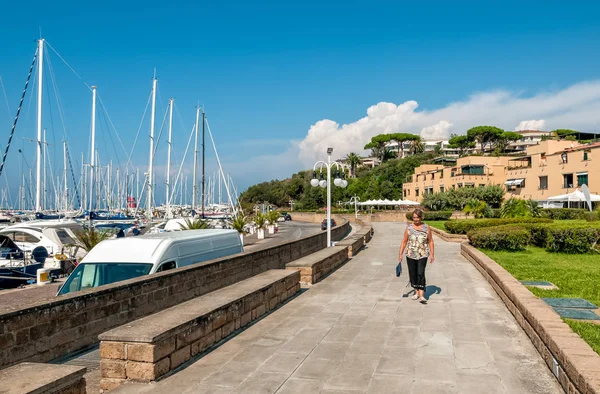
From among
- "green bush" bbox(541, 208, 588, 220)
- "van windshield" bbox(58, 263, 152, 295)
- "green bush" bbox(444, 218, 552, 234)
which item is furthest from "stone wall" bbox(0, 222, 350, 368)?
"green bush" bbox(541, 208, 588, 220)

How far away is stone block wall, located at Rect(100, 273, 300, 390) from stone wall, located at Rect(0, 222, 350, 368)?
195cm

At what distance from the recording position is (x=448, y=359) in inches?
236

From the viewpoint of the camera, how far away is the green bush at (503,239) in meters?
18.1

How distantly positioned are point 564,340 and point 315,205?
10020 centimetres

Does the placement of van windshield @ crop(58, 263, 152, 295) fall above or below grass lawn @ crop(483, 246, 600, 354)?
above

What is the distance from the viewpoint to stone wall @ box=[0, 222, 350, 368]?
6461 mm

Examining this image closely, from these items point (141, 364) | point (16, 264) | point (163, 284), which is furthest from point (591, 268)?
point (16, 264)

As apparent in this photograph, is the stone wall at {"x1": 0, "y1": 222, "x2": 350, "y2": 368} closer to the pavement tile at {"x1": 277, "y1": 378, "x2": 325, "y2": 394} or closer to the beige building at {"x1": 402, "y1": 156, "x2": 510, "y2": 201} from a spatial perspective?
the pavement tile at {"x1": 277, "y1": 378, "x2": 325, "y2": 394}

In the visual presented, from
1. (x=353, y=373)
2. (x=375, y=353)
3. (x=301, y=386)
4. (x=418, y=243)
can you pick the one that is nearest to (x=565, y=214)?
(x=418, y=243)

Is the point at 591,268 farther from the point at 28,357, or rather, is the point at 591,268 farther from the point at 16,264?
the point at 16,264

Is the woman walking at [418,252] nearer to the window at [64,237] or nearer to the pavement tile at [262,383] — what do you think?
the pavement tile at [262,383]

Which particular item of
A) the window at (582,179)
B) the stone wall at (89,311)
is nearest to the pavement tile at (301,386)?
the stone wall at (89,311)

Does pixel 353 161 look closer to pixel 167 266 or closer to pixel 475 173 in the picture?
pixel 475 173

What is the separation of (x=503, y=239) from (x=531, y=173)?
44.7 metres
